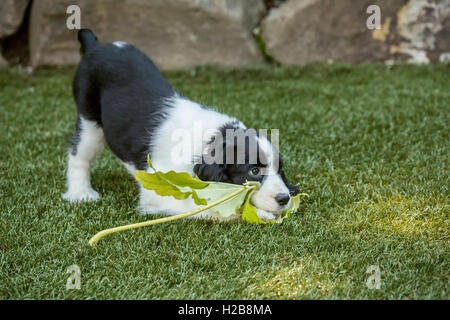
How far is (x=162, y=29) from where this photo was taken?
7.66 meters

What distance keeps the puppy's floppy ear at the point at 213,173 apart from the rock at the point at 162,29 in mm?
4950

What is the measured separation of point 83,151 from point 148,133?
0.73 m

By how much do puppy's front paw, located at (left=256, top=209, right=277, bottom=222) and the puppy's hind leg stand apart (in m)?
1.34

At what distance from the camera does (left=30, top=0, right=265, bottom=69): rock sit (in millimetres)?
7438

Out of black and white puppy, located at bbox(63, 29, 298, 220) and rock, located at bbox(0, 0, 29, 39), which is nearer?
black and white puppy, located at bbox(63, 29, 298, 220)

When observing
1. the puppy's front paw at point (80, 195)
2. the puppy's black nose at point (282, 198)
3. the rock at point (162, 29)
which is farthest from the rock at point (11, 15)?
the puppy's black nose at point (282, 198)

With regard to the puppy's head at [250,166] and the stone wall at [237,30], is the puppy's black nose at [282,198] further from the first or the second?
the stone wall at [237,30]

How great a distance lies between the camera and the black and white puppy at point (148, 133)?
3016 mm

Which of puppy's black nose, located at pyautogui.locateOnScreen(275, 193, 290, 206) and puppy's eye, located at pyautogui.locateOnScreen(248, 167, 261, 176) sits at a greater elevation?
puppy's eye, located at pyautogui.locateOnScreen(248, 167, 261, 176)

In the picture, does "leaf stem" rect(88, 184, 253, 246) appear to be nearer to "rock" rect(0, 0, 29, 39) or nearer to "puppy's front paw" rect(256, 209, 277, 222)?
"puppy's front paw" rect(256, 209, 277, 222)

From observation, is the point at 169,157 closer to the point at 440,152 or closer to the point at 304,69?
the point at 440,152

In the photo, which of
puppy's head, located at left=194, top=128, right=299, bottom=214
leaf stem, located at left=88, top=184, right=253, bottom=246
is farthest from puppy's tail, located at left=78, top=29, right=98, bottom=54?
leaf stem, located at left=88, top=184, right=253, bottom=246

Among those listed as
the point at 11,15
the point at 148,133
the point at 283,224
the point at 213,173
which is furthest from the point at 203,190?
the point at 11,15

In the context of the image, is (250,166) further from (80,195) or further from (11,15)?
(11,15)
